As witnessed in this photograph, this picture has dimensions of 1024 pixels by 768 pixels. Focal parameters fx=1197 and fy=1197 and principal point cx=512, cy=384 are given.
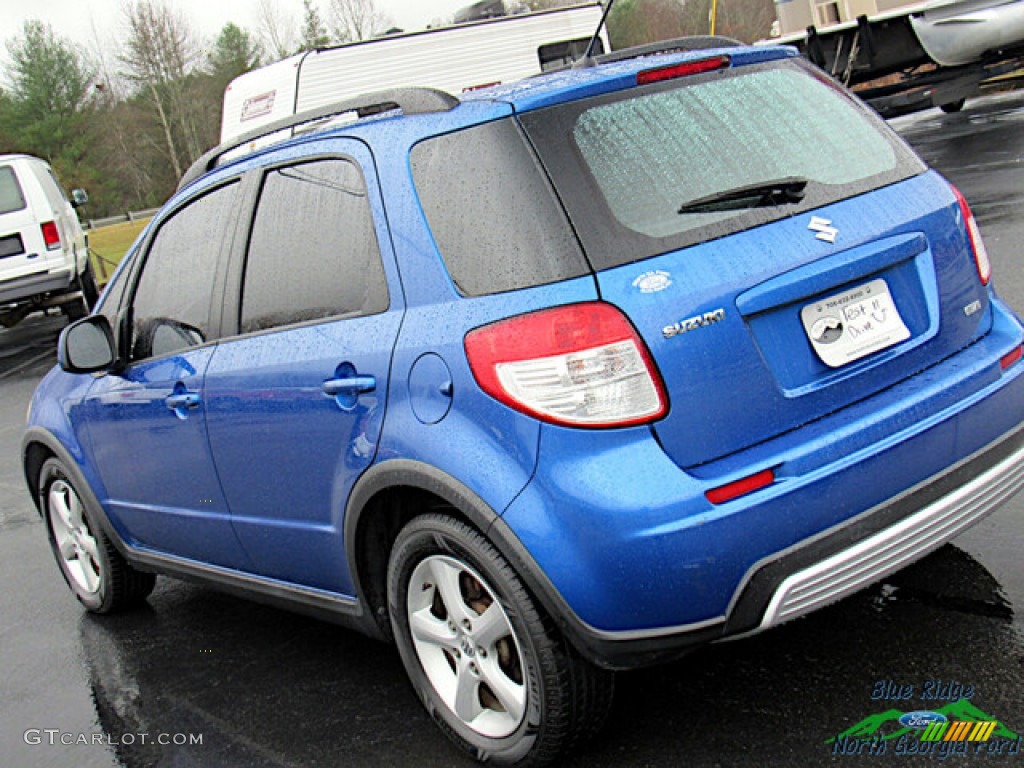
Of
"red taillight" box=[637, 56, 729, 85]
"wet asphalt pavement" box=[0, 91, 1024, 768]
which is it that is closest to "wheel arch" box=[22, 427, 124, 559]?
"wet asphalt pavement" box=[0, 91, 1024, 768]

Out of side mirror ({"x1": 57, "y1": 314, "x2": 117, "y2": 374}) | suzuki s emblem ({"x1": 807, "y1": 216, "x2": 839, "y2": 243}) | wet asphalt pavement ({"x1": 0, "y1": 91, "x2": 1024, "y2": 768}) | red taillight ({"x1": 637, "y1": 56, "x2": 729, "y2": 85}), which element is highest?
red taillight ({"x1": 637, "y1": 56, "x2": 729, "y2": 85})

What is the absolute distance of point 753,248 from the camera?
294 cm

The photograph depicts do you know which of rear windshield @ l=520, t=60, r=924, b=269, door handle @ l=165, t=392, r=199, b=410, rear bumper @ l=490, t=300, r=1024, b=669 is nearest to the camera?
rear bumper @ l=490, t=300, r=1024, b=669

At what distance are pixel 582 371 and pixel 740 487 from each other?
45 cm

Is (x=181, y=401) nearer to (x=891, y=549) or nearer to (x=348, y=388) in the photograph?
(x=348, y=388)

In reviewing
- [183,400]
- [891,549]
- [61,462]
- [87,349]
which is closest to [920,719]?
[891,549]

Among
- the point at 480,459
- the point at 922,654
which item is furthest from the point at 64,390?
the point at 922,654

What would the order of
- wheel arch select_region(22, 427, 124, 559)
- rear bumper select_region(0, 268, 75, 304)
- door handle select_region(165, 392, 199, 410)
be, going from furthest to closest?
rear bumper select_region(0, 268, 75, 304) < wheel arch select_region(22, 427, 124, 559) < door handle select_region(165, 392, 199, 410)

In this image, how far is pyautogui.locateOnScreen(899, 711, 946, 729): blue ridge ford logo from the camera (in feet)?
10.0

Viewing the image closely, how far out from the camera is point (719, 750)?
10.2 feet

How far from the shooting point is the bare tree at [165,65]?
64.6m

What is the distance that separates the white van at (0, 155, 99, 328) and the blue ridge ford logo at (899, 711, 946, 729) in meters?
13.8

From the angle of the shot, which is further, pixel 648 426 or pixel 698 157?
pixel 698 157

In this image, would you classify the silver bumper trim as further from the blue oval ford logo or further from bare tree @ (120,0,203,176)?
bare tree @ (120,0,203,176)
